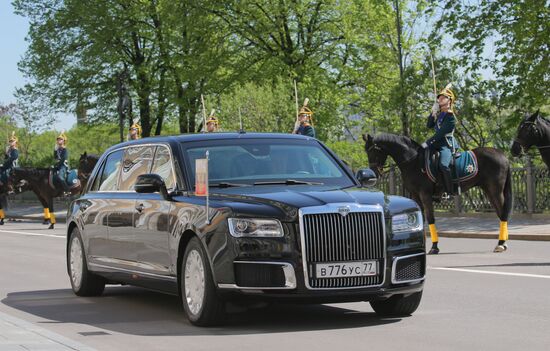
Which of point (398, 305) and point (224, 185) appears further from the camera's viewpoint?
point (224, 185)

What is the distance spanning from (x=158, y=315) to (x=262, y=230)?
7.15 feet

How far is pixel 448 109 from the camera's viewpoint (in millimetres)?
20344

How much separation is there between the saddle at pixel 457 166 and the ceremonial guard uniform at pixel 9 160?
2215 cm

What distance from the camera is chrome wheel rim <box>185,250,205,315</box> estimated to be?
1018 centimetres

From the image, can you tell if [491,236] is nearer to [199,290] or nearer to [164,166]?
[164,166]

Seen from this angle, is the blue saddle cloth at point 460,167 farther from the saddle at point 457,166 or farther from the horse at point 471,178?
the horse at point 471,178

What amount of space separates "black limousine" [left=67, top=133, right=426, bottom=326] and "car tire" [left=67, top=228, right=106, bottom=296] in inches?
41.2

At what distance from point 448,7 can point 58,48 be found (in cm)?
2611

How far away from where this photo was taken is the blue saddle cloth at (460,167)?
21.0m

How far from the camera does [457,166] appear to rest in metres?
21.0

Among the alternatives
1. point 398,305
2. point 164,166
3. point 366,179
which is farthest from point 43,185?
point 398,305

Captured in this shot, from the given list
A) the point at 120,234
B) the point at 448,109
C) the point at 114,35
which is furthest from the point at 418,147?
the point at 114,35

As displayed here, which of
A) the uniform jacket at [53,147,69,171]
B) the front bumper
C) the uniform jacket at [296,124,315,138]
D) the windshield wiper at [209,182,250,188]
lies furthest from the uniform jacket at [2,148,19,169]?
the front bumper

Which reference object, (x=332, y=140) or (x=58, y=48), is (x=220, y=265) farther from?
(x=58, y=48)
